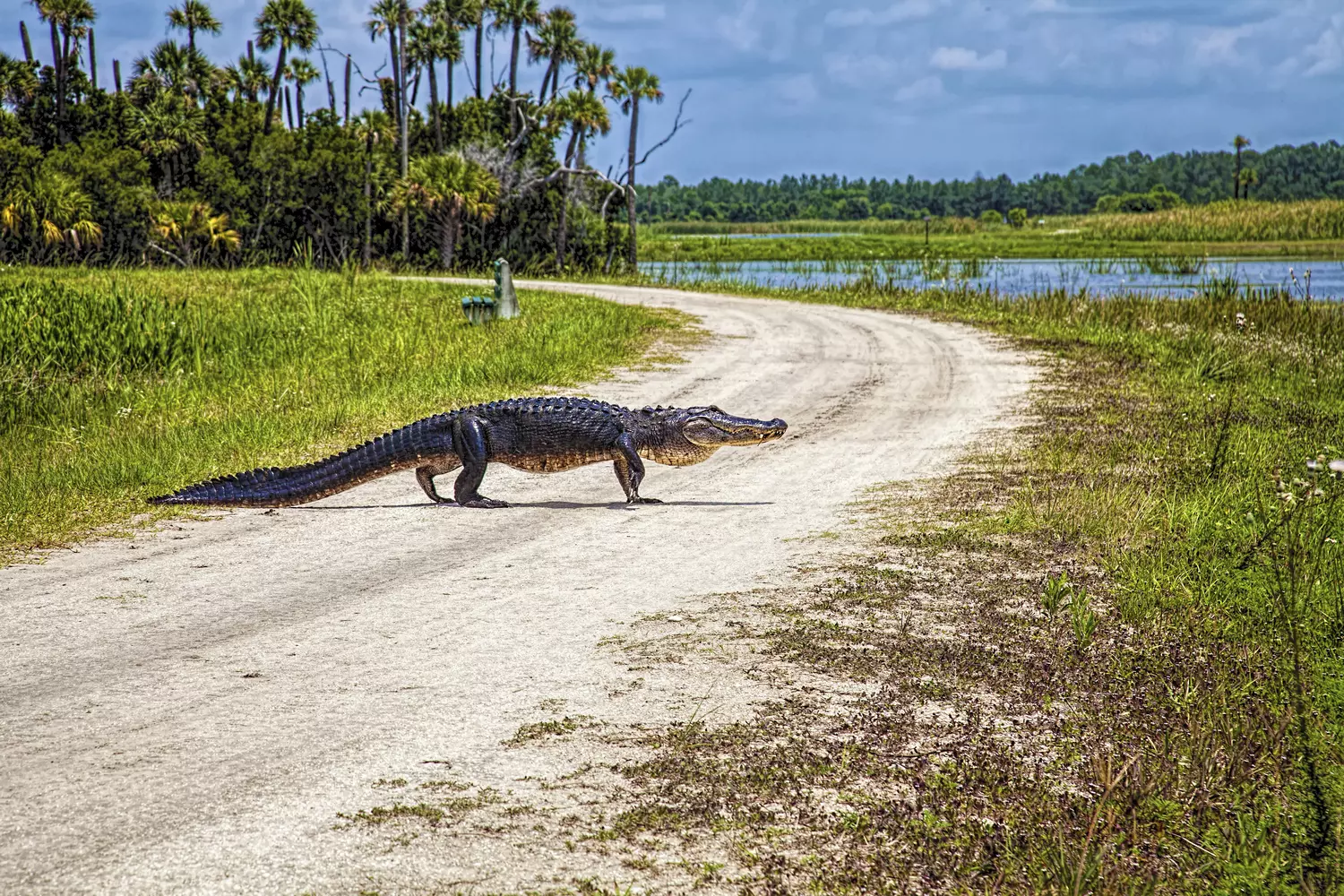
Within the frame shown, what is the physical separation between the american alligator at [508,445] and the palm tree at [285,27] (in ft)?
165

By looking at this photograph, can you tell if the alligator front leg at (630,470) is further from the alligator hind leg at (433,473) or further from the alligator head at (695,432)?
the alligator hind leg at (433,473)

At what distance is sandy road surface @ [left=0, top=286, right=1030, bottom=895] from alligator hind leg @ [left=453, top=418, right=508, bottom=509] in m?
0.17

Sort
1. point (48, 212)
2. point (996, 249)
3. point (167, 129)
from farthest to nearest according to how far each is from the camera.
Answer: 1. point (996, 249)
2. point (167, 129)
3. point (48, 212)

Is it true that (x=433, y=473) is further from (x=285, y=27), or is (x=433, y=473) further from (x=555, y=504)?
(x=285, y=27)

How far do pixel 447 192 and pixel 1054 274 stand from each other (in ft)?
80.3

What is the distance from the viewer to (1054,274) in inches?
2004

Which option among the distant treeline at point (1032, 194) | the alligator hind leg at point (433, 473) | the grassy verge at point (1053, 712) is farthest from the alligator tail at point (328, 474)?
the distant treeline at point (1032, 194)

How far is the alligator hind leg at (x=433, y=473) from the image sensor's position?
9469 mm

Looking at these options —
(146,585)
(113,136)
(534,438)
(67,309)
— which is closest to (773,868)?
(146,585)

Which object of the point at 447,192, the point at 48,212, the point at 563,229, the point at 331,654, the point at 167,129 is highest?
the point at 167,129

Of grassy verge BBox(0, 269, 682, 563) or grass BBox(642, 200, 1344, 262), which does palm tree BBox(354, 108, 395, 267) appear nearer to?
grass BBox(642, 200, 1344, 262)

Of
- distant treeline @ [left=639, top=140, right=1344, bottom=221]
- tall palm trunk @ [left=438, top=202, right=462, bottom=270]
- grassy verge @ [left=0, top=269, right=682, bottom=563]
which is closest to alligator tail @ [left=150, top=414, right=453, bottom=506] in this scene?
grassy verge @ [left=0, top=269, right=682, bottom=563]

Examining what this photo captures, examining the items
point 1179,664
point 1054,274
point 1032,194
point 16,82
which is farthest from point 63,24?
point 1032,194

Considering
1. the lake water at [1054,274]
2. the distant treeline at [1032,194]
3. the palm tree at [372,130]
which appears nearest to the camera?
the lake water at [1054,274]
